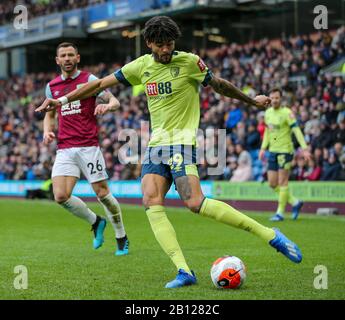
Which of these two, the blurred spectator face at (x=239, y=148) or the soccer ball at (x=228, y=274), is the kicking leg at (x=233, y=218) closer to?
the soccer ball at (x=228, y=274)

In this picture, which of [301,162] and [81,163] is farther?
[301,162]

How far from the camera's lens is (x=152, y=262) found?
8758 millimetres

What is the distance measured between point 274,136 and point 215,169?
→ 6.41m

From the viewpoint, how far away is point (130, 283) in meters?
7.08

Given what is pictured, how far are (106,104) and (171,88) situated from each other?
1.32m

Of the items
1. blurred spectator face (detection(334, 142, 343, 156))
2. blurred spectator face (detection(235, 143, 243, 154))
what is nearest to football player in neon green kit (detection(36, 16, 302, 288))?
blurred spectator face (detection(334, 142, 343, 156))

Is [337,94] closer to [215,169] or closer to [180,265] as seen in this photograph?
[215,169]

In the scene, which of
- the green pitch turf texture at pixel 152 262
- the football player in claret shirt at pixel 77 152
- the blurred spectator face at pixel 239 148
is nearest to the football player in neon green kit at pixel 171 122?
the green pitch turf texture at pixel 152 262

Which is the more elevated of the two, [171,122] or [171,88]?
[171,88]

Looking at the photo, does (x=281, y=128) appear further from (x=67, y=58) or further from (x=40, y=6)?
(x=40, y=6)

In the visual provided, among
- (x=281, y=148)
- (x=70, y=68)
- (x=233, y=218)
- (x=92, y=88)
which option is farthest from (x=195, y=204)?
(x=281, y=148)

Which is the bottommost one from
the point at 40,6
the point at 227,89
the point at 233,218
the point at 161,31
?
the point at 233,218

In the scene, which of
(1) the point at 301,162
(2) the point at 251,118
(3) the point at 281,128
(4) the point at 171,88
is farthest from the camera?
(2) the point at 251,118

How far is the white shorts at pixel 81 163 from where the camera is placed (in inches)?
386
